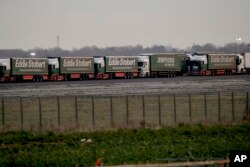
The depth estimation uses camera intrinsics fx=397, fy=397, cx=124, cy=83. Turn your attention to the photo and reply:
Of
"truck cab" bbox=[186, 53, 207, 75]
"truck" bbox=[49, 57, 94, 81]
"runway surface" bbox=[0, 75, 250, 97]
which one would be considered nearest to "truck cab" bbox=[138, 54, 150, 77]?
"truck cab" bbox=[186, 53, 207, 75]

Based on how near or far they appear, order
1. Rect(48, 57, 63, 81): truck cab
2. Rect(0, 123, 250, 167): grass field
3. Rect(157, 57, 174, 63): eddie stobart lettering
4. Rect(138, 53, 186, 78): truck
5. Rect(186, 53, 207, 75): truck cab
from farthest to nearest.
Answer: Rect(186, 53, 207, 75): truck cab, Rect(138, 53, 186, 78): truck, Rect(157, 57, 174, 63): eddie stobart lettering, Rect(48, 57, 63, 81): truck cab, Rect(0, 123, 250, 167): grass field

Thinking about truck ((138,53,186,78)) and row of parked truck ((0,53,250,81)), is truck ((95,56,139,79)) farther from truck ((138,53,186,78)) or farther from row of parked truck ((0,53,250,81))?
truck ((138,53,186,78))

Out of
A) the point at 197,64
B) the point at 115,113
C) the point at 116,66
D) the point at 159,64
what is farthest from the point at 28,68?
the point at 115,113

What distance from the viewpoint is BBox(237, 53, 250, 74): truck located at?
77.3 m

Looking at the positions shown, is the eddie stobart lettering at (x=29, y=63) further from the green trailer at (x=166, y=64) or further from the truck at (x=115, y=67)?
the green trailer at (x=166, y=64)

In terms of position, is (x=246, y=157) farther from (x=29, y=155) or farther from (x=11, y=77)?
(x=11, y=77)

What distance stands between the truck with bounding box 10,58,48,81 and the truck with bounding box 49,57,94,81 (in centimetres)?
163

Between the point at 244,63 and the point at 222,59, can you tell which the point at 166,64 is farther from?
the point at 244,63

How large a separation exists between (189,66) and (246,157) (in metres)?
61.6

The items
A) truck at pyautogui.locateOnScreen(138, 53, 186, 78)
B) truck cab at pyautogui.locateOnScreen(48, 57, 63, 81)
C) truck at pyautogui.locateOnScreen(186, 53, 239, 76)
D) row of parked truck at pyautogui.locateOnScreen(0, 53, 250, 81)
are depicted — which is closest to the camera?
row of parked truck at pyautogui.locateOnScreen(0, 53, 250, 81)

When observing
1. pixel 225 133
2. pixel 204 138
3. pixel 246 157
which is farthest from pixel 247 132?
pixel 246 157

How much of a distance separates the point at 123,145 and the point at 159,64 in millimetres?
49063

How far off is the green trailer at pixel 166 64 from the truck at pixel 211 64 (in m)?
2.02

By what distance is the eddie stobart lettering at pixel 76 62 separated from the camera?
65062 millimetres
